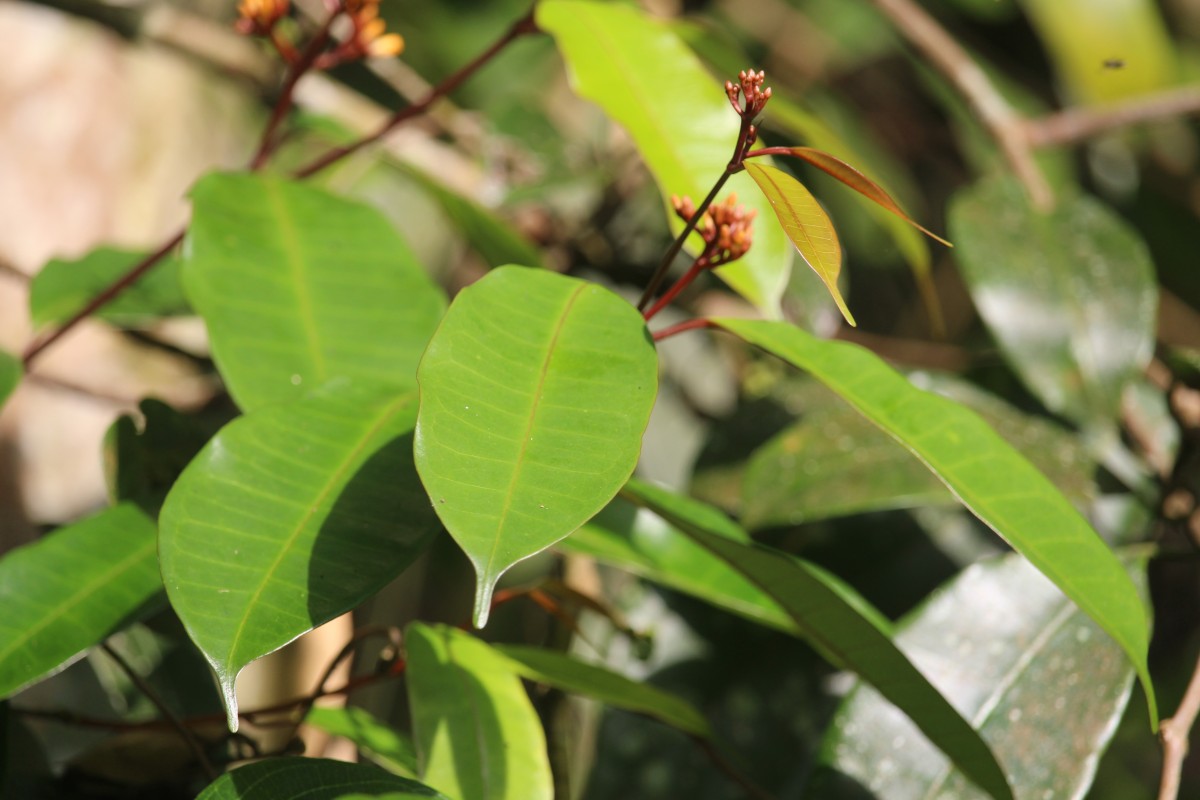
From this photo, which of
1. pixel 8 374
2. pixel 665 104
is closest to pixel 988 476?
pixel 665 104

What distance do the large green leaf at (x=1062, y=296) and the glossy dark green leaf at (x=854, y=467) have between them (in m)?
0.03

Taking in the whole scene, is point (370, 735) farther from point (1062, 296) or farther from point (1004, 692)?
point (1062, 296)

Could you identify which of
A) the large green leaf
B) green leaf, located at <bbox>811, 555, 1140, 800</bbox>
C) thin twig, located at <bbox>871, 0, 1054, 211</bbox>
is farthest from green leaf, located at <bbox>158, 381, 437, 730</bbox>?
thin twig, located at <bbox>871, 0, 1054, 211</bbox>

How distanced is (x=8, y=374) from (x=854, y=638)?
1.71ft

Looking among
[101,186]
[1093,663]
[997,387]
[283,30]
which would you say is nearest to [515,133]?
[283,30]

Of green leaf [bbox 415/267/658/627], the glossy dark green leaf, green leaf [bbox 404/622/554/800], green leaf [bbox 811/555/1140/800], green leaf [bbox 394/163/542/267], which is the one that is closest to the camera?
green leaf [bbox 415/267/658/627]

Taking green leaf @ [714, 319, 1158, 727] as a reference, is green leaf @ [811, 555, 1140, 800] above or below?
below

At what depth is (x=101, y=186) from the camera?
1.06 meters

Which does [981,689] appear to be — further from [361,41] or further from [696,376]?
[696,376]

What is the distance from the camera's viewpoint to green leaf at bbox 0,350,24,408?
0.65 metres

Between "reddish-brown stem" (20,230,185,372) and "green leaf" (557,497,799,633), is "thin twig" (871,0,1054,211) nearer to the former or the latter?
"green leaf" (557,497,799,633)

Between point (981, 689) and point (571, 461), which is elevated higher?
point (571, 461)

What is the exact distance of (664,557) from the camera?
0.68 m

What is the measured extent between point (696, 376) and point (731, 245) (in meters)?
0.98
